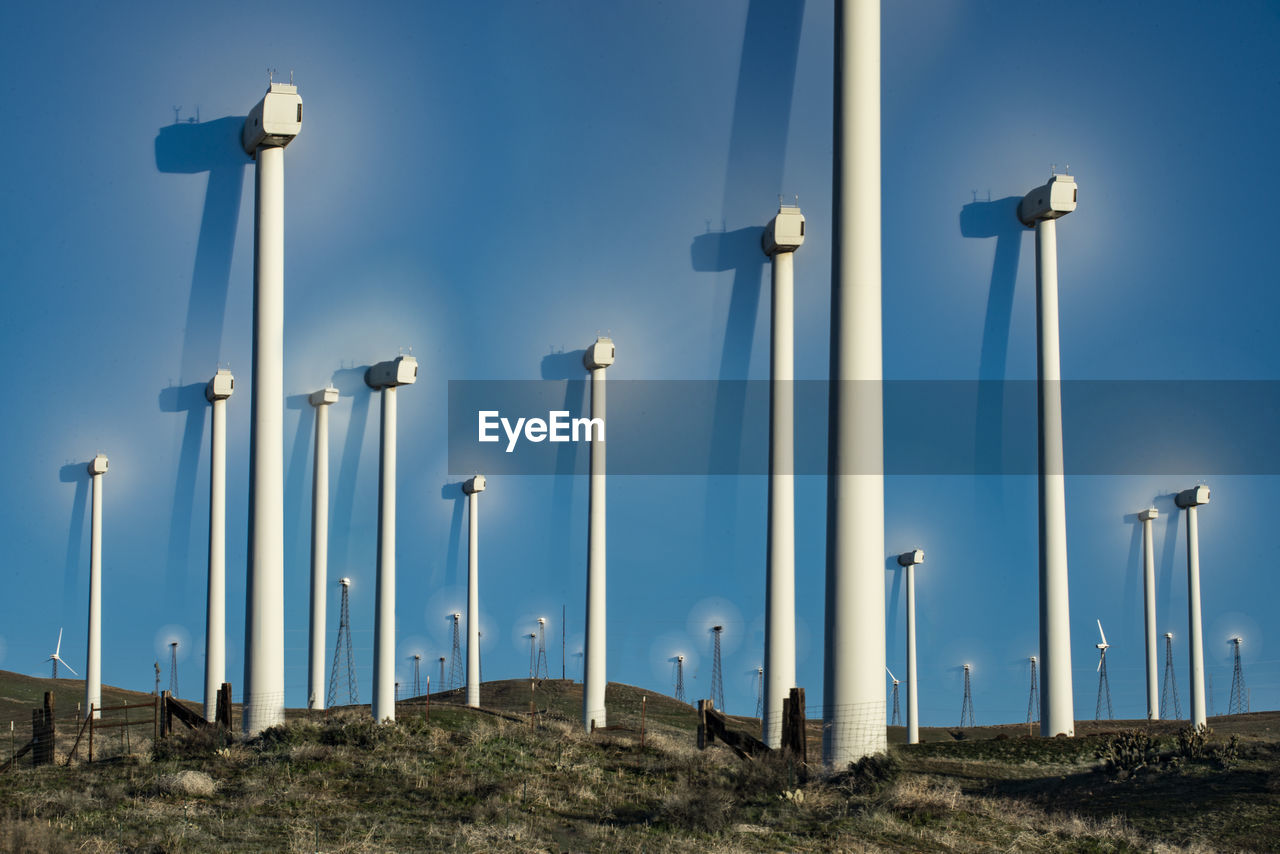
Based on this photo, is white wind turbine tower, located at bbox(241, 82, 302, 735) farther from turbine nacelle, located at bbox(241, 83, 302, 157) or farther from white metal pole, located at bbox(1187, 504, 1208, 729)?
white metal pole, located at bbox(1187, 504, 1208, 729)

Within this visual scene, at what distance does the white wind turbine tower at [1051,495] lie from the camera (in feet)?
182

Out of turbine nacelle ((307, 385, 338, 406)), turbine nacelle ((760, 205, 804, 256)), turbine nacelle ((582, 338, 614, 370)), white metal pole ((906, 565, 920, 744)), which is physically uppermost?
turbine nacelle ((760, 205, 804, 256))

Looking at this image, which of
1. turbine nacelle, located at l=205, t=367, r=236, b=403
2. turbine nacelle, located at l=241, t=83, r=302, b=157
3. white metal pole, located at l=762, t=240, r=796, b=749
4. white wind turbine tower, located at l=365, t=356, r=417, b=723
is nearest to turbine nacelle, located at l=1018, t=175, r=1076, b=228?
white metal pole, located at l=762, t=240, r=796, b=749

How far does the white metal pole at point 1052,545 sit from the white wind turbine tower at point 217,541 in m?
41.2

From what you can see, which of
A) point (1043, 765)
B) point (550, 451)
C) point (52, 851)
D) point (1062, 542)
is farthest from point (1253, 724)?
point (52, 851)

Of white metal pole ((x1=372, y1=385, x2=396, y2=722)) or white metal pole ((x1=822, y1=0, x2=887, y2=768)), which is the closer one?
Answer: white metal pole ((x1=822, y1=0, x2=887, y2=768))

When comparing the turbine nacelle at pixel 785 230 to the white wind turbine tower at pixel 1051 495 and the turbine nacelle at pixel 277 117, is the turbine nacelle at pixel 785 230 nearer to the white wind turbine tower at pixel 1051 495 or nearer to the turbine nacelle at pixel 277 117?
the white wind turbine tower at pixel 1051 495

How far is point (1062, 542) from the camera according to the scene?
56.8m

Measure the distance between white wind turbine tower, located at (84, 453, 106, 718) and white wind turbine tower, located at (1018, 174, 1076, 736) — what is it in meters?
52.9

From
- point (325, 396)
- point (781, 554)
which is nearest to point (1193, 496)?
point (781, 554)

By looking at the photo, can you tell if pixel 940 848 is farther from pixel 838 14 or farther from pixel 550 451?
pixel 550 451

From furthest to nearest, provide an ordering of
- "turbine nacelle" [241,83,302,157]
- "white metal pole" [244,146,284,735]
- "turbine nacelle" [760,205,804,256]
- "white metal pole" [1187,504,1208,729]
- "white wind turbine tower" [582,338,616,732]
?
"white metal pole" [1187,504,1208,729] → "white wind turbine tower" [582,338,616,732] → "turbine nacelle" [760,205,804,256] → "turbine nacelle" [241,83,302,157] → "white metal pole" [244,146,284,735]

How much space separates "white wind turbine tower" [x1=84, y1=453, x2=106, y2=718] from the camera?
253 feet

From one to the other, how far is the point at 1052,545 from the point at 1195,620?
26939mm
